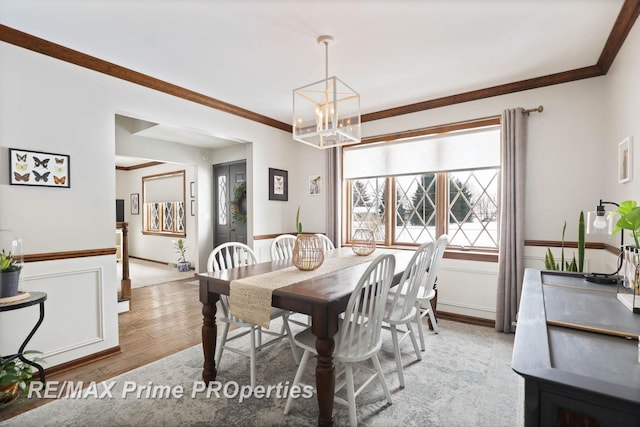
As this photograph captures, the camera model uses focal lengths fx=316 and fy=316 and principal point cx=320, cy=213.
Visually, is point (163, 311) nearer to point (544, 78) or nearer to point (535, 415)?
point (535, 415)

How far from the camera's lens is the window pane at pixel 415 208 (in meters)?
3.85

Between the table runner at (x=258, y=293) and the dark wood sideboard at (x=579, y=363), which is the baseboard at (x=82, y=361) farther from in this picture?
the dark wood sideboard at (x=579, y=363)

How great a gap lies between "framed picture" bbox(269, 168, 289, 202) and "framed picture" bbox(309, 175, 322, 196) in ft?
1.21

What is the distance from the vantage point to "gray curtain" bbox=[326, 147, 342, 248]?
4.36 meters

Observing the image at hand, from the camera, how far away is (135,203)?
26.9 feet

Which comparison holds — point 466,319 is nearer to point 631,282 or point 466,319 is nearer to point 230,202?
point 631,282

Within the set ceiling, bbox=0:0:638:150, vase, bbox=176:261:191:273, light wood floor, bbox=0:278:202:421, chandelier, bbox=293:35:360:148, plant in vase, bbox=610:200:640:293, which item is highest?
ceiling, bbox=0:0:638:150

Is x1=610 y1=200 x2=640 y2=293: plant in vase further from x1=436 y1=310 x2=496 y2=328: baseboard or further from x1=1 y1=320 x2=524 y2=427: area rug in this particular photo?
x1=436 y1=310 x2=496 y2=328: baseboard

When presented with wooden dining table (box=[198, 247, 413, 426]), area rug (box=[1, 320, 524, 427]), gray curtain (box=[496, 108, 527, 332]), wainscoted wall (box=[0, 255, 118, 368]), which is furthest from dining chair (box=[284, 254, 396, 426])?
gray curtain (box=[496, 108, 527, 332])

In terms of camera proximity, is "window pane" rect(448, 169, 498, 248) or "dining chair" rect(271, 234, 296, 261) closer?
"dining chair" rect(271, 234, 296, 261)

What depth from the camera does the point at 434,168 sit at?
373 centimetres

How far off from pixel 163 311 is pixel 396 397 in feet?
9.95

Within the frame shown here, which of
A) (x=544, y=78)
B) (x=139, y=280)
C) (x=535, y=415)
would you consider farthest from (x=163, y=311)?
(x=544, y=78)

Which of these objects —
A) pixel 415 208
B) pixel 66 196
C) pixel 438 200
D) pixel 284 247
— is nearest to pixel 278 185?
pixel 284 247
